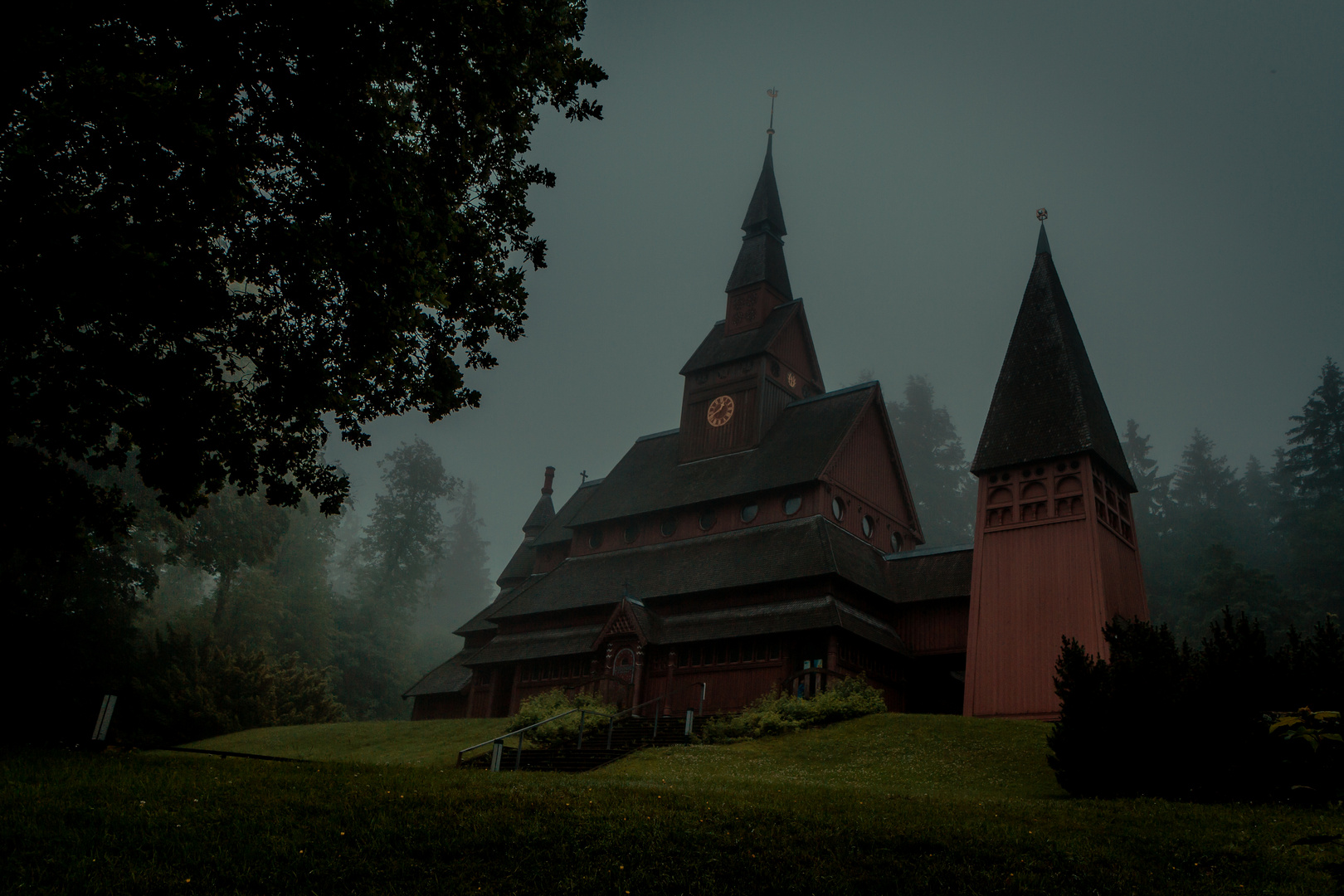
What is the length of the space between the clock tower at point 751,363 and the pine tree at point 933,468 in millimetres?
37449

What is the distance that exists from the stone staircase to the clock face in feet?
45.9

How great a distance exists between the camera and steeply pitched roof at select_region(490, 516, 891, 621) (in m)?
30.0

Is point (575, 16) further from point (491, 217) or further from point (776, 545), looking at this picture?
point (776, 545)

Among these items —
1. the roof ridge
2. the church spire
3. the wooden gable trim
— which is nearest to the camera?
the wooden gable trim

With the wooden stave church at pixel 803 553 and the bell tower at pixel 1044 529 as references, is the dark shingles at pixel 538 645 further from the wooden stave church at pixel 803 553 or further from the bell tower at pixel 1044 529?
the bell tower at pixel 1044 529

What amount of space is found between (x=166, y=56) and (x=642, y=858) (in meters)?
10.3

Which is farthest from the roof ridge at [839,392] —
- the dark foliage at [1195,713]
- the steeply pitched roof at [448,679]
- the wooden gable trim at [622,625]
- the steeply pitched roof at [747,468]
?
the dark foliage at [1195,713]

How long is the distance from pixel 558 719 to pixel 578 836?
625 inches

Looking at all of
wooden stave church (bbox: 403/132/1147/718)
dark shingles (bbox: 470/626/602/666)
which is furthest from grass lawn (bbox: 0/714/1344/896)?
dark shingles (bbox: 470/626/602/666)

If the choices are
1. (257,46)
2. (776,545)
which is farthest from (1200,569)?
(257,46)

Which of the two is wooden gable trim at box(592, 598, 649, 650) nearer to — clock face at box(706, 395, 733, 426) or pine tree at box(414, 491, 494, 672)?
clock face at box(706, 395, 733, 426)

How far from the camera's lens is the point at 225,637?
172 feet

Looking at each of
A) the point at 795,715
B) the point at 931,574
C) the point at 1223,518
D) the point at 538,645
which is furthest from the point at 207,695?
the point at 1223,518

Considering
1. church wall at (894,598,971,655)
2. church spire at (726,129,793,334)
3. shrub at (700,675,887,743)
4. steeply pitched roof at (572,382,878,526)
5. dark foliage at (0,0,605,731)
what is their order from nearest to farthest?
1. dark foliage at (0,0,605,731)
2. shrub at (700,675,887,743)
3. church wall at (894,598,971,655)
4. steeply pitched roof at (572,382,878,526)
5. church spire at (726,129,793,334)
